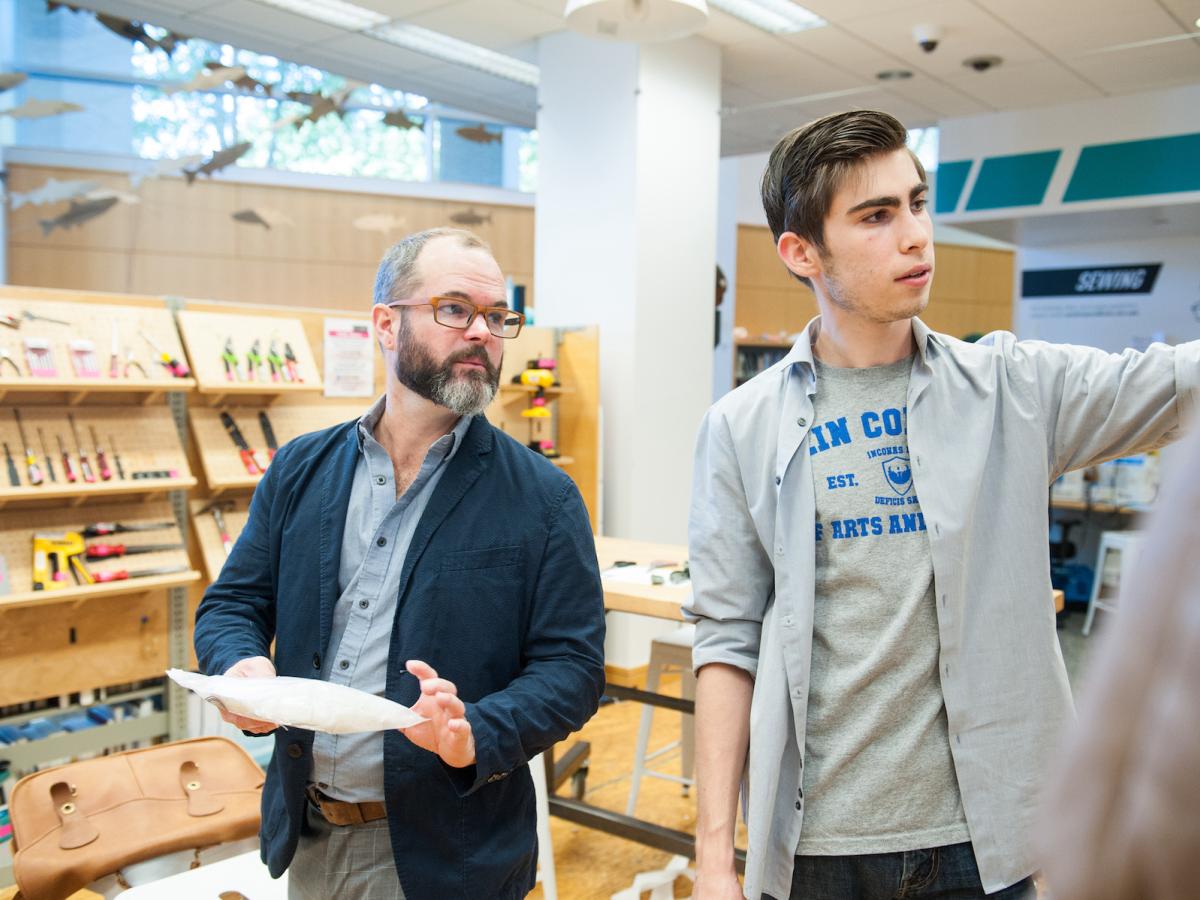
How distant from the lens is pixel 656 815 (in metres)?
3.96

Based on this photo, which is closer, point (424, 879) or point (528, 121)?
point (424, 879)

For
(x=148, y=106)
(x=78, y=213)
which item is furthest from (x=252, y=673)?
(x=148, y=106)

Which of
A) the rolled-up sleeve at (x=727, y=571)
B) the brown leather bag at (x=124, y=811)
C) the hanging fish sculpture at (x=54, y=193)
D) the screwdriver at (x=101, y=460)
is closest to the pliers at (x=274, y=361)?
the screwdriver at (x=101, y=460)

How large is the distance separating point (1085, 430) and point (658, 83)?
5.09 m

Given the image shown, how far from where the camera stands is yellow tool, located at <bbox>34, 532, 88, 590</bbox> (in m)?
3.42

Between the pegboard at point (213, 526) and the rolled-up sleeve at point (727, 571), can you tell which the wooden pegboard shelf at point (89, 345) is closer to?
the pegboard at point (213, 526)

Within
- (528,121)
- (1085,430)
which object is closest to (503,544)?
(1085,430)

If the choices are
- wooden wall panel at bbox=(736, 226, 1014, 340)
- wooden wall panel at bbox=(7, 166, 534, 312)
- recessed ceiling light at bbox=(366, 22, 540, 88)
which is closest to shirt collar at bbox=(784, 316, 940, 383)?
recessed ceiling light at bbox=(366, 22, 540, 88)

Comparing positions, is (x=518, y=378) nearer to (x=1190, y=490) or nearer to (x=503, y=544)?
(x=503, y=544)

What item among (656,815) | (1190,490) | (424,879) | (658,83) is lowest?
(656,815)

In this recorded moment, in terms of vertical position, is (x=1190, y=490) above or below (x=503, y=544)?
above

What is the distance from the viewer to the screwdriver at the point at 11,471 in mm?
3359

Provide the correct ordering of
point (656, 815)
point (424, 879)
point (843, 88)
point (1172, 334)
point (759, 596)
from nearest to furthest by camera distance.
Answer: point (759, 596)
point (424, 879)
point (656, 815)
point (843, 88)
point (1172, 334)

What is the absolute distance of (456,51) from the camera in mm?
6590
